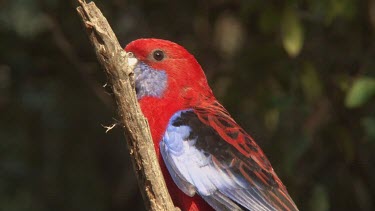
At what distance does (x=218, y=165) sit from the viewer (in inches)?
174

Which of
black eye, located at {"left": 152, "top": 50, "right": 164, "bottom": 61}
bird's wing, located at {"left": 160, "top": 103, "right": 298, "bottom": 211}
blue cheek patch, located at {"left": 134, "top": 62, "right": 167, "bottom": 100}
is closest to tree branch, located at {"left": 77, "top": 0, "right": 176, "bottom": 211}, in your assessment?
bird's wing, located at {"left": 160, "top": 103, "right": 298, "bottom": 211}

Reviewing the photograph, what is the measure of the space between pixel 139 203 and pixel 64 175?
31.4 inches

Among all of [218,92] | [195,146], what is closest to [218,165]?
[195,146]

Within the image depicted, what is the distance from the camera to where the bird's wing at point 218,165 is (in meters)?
4.32

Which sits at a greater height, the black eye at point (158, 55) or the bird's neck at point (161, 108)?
the black eye at point (158, 55)

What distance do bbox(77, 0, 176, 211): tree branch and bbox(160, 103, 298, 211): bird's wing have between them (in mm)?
317

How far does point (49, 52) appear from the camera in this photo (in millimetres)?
6848

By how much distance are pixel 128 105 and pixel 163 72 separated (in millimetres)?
923

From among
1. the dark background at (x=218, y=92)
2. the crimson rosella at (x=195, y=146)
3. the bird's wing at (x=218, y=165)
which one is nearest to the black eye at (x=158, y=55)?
the crimson rosella at (x=195, y=146)

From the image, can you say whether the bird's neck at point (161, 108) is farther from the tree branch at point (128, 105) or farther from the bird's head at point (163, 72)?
the tree branch at point (128, 105)

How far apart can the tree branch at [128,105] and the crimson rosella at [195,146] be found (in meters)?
0.32

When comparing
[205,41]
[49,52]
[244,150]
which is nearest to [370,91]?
[244,150]

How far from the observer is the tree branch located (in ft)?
12.4

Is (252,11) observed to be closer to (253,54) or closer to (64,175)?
(253,54)
